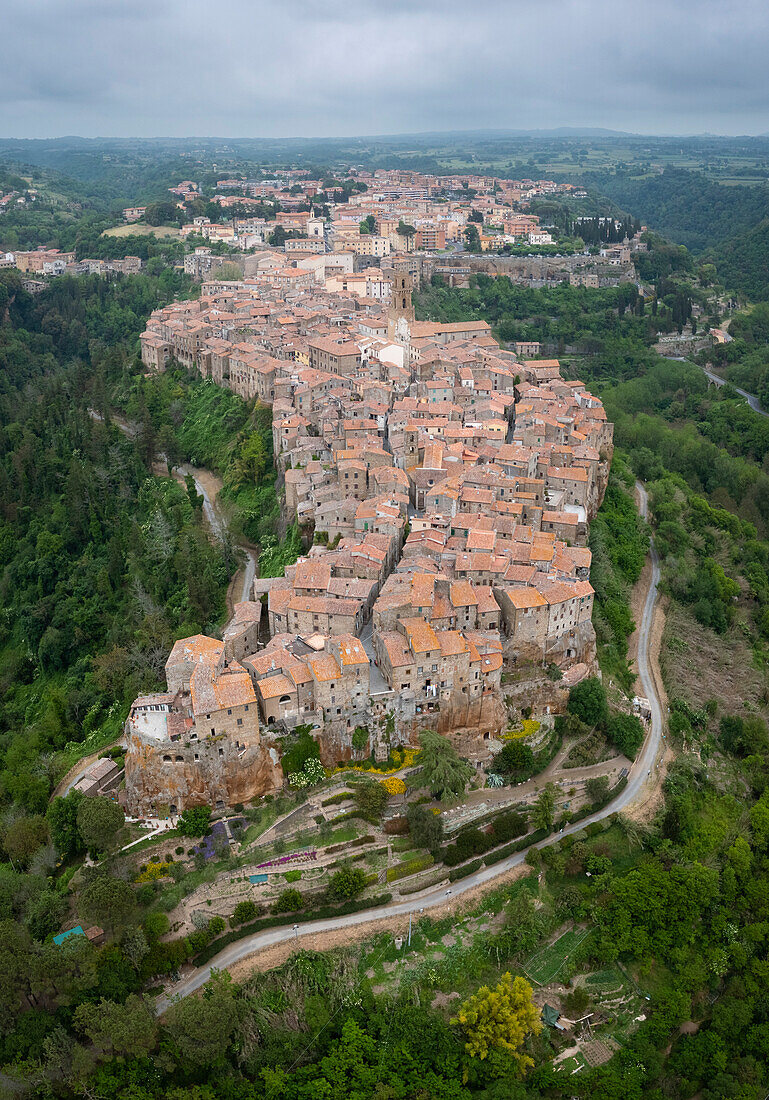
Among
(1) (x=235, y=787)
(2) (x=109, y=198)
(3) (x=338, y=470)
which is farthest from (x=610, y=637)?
(2) (x=109, y=198)

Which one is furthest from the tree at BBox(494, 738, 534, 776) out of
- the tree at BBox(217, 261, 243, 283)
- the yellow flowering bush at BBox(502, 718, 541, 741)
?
the tree at BBox(217, 261, 243, 283)

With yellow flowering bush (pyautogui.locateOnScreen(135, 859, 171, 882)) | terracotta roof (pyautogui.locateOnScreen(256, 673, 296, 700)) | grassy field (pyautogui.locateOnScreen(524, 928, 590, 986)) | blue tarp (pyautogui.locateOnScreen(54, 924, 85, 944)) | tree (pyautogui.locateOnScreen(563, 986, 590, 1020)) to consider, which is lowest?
tree (pyautogui.locateOnScreen(563, 986, 590, 1020))

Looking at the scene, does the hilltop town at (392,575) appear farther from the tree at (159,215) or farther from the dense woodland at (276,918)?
the tree at (159,215)

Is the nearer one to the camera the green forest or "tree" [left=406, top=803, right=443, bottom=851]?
"tree" [left=406, top=803, right=443, bottom=851]

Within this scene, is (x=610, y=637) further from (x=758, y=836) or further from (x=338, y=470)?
(x=338, y=470)

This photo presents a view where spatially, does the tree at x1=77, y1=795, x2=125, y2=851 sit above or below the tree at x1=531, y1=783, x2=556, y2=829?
above

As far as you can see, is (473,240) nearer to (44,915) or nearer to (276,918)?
(276,918)

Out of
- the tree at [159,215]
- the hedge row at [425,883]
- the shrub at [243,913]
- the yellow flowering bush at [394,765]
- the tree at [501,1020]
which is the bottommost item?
the tree at [501,1020]

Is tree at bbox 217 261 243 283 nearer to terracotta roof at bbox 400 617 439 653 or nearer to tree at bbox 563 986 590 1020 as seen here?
terracotta roof at bbox 400 617 439 653

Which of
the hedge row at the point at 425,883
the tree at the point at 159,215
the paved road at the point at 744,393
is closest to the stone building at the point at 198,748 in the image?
the hedge row at the point at 425,883
